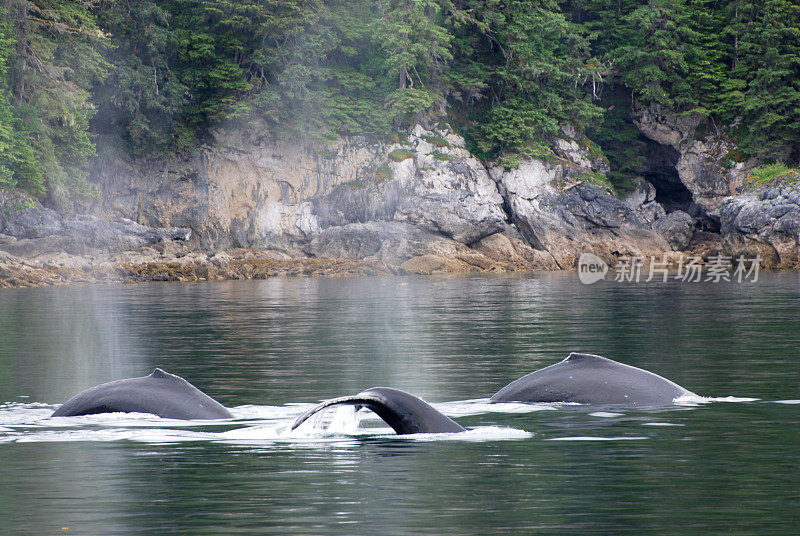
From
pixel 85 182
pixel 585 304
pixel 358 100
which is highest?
pixel 358 100

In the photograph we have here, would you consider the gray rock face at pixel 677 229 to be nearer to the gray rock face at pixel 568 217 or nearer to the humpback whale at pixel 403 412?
the gray rock face at pixel 568 217

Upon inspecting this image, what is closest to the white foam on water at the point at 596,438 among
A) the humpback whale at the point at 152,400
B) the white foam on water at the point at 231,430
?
the white foam on water at the point at 231,430

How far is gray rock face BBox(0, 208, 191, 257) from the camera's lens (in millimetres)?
60031

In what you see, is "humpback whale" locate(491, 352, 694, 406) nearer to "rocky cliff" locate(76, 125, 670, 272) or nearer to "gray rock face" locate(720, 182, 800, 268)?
"rocky cliff" locate(76, 125, 670, 272)

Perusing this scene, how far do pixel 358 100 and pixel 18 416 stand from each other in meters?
64.7

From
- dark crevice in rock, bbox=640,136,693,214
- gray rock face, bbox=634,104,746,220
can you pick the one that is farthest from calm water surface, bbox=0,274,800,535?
dark crevice in rock, bbox=640,136,693,214

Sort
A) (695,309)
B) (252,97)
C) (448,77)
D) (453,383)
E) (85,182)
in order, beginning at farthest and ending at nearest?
(448,77), (252,97), (85,182), (695,309), (453,383)

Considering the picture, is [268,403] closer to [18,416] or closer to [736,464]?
[18,416]

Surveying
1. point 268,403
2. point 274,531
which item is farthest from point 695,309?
point 274,531

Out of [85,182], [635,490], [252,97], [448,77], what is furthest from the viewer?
[448,77]

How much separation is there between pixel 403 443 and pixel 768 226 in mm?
62175

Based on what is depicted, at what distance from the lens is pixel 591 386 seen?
46.4 ft

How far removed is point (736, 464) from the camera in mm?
9805

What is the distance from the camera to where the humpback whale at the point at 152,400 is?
12.7m
